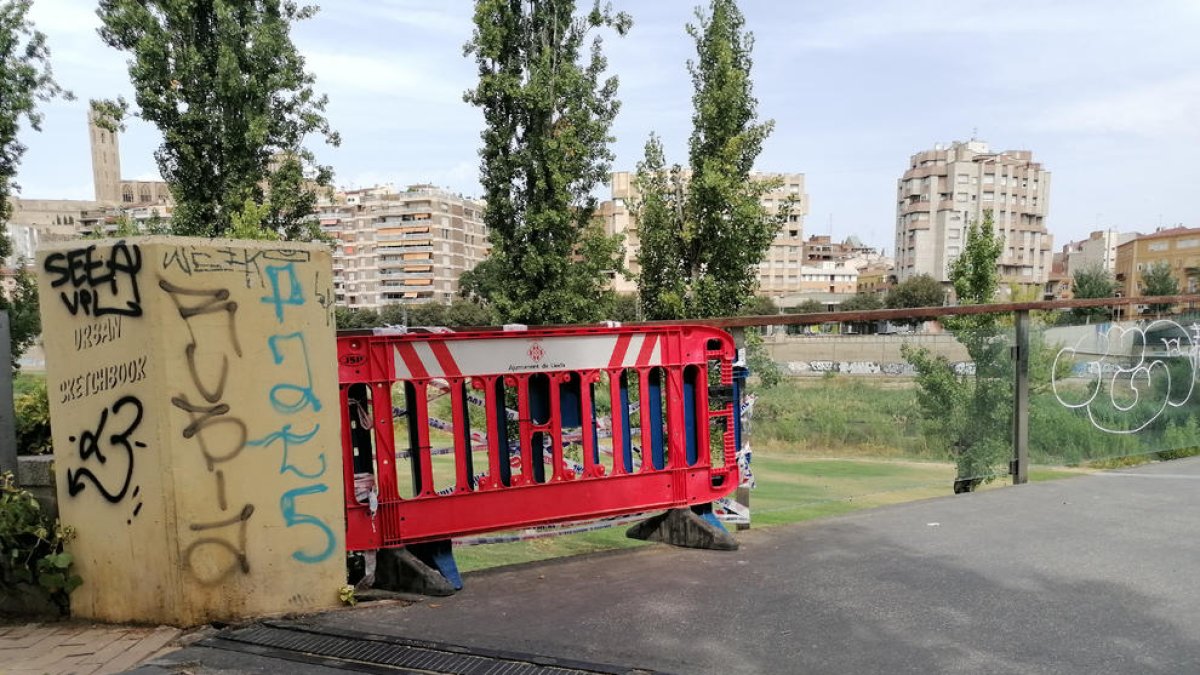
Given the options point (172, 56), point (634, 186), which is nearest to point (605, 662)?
point (634, 186)

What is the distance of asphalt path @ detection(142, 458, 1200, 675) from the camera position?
3.30m

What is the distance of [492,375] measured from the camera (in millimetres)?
4359

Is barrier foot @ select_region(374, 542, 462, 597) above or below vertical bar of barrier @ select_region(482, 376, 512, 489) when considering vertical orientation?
below

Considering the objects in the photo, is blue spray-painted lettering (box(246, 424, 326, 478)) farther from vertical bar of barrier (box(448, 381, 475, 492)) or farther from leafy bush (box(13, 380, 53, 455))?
leafy bush (box(13, 380, 53, 455))

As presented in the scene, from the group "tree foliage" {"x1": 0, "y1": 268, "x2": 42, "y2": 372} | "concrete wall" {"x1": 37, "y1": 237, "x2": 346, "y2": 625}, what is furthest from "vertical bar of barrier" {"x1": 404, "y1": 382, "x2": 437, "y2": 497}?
"tree foliage" {"x1": 0, "y1": 268, "x2": 42, "y2": 372}

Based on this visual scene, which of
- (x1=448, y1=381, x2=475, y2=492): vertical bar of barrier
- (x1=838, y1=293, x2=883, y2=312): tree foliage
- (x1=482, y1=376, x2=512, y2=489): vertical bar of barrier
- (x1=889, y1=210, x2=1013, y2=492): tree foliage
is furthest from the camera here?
(x1=838, y1=293, x2=883, y2=312): tree foliage

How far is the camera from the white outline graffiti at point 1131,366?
7.20m

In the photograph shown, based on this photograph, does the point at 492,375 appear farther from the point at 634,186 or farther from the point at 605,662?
the point at 634,186

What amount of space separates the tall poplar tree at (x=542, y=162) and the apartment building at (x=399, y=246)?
399 feet

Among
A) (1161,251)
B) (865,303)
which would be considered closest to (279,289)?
(865,303)

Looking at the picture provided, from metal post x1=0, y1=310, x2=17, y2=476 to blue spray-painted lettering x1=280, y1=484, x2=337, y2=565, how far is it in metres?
1.59

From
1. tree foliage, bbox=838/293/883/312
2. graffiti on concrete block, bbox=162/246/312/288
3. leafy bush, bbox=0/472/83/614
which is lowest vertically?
tree foliage, bbox=838/293/883/312

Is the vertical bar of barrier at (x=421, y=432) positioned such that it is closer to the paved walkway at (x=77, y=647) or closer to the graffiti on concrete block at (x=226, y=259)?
the graffiti on concrete block at (x=226, y=259)

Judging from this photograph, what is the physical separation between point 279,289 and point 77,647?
1967 mm
